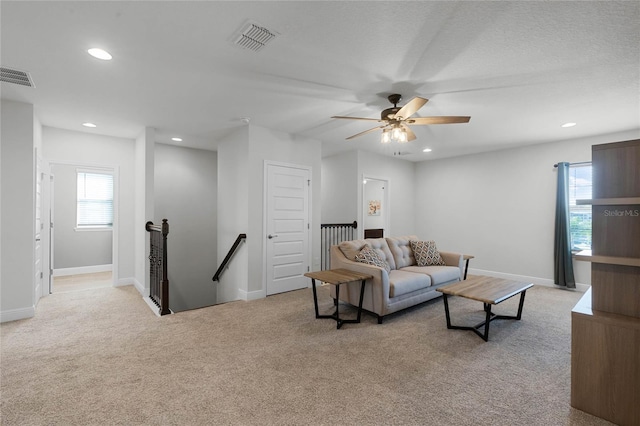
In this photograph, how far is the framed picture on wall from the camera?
21.9ft

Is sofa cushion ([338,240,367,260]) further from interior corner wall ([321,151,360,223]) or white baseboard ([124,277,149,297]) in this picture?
white baseboard ([124,277,149,297])

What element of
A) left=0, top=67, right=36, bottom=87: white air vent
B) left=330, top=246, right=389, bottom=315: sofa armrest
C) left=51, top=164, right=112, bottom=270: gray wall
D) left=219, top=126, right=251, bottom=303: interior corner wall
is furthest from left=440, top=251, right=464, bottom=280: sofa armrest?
left=51, top=164, right=112, bottom=270: gray wall

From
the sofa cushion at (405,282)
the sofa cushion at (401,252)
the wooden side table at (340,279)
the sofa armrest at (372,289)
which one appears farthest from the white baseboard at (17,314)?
the sofa cushion at (401,252)

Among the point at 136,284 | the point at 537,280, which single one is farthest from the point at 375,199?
the point at 136,284

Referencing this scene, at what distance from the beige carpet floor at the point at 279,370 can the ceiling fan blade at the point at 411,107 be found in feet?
7.71

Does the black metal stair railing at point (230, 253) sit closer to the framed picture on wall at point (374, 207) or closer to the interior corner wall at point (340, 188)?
the interior corner wall at point (340, 188)

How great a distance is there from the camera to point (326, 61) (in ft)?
8.61

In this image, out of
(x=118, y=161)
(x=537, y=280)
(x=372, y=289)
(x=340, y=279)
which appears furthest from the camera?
(x=537, y=280)

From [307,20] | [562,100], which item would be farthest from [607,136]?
[307,20]

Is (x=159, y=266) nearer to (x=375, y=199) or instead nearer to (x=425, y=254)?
(x=425, y=254)

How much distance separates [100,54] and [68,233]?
5.78 m

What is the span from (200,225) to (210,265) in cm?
91

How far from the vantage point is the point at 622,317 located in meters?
1.89

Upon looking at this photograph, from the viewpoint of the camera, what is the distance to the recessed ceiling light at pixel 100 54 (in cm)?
245
